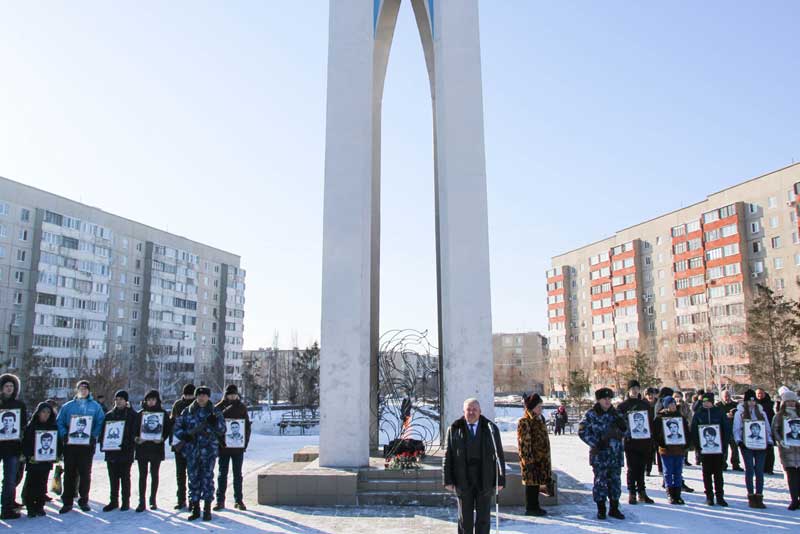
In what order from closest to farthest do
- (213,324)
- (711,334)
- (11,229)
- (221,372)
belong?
(711,334)
(11,229)
(221,372)
(213,324)

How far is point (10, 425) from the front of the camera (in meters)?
8.70

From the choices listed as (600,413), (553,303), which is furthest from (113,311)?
(600,413)

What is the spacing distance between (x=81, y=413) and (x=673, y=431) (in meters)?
9.02

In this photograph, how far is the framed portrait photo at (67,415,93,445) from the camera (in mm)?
9133

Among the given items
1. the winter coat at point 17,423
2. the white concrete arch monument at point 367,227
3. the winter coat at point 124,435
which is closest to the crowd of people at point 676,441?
the white concrete arch monument at point 367,227

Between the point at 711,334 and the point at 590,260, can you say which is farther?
the point at 590,260

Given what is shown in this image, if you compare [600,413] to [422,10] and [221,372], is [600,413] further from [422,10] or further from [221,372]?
[221,372]

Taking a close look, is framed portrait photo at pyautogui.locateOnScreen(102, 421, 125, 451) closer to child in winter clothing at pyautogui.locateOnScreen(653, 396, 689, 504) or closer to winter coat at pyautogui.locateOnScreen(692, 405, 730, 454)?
child in winter clothing at pyautogui.locateOnScreen(653, 396, 689, 504)

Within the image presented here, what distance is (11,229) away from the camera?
46.4m

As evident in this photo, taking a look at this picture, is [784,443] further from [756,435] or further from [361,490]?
[361,490]

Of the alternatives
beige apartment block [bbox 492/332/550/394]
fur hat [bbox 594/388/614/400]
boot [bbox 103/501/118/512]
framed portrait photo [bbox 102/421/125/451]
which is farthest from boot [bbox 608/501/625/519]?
beige apartment block [bbox 492/332/550/394]

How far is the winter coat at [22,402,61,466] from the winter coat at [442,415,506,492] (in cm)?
615

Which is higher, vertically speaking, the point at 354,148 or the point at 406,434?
the point at 354,148

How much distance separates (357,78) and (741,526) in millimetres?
9565
